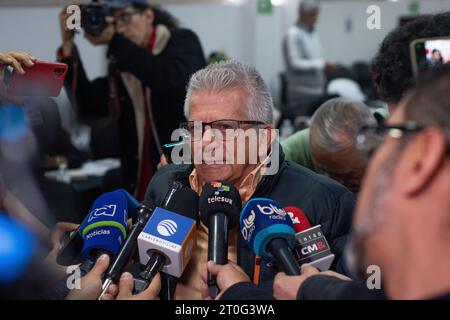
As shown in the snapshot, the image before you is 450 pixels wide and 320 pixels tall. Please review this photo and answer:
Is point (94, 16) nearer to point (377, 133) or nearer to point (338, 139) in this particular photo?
point (338, 139)

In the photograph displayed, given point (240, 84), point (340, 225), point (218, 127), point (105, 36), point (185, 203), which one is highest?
point (105, 36)

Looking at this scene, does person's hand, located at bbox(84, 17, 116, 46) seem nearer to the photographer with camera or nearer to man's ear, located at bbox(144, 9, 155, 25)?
the photographer with camera

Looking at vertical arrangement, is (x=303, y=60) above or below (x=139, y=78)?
below

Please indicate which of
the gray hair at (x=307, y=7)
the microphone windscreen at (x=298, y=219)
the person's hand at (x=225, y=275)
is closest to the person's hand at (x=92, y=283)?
the person's hand at (x=225, y=275)

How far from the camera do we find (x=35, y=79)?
1.40 meters

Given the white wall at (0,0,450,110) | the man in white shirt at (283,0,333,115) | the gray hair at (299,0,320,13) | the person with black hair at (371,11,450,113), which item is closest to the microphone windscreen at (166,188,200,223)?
the person with black hair at (371,11,450,113)

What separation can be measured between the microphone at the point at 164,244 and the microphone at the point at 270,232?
126 millimetres

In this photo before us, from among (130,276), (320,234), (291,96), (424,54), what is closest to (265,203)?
(320,234)

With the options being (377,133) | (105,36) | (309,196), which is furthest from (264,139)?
(105,36)

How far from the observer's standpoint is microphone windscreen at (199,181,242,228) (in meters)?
1.34

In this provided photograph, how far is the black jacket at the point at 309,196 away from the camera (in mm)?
1523

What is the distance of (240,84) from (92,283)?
688mm

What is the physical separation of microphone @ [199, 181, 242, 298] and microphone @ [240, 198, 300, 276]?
47mm
